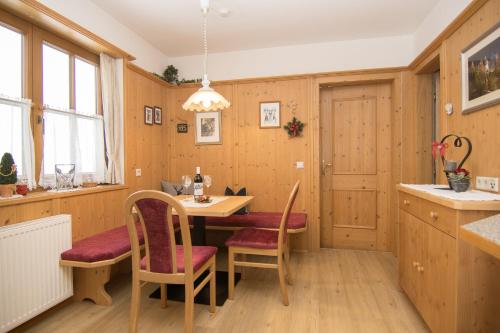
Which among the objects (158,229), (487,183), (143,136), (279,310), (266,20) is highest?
(266,20)

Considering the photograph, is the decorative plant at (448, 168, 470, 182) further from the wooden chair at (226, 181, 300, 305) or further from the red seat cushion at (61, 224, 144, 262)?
the red seat cushion at (61, 224, 144, 262)

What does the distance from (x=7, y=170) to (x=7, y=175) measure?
36 mm

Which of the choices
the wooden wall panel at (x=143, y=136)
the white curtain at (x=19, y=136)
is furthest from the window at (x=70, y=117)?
the wooden wall panel at (x=143, y=136)

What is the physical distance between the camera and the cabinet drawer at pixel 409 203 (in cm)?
201

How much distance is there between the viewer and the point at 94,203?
104 inches

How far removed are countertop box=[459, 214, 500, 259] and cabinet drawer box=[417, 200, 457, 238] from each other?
0.48m

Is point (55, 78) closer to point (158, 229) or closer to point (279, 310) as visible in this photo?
point (158, 229)

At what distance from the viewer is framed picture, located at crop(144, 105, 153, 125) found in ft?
11.5

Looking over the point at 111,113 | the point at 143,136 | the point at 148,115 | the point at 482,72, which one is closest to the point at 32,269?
the point at 111,113

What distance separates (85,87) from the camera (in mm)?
2859

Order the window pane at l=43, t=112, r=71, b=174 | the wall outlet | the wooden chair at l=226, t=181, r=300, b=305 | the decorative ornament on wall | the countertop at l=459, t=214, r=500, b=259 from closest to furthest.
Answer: the countertop at l=459, t=214, r=500, b=259 < the wall outlet < the wooden chair at l=226, t=181, r=300, b=305 < the window pane at l=43, t=112, r=71, b=174 < the decorative ornament on wall

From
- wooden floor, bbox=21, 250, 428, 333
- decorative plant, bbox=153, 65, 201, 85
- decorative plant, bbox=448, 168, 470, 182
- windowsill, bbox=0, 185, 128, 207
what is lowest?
wooden floor, bbox=21, 250, 428, 333

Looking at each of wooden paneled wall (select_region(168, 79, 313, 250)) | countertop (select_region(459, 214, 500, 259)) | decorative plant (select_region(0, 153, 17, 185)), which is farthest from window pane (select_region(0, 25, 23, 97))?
countertop (select_region(459, 214, 500, 259))

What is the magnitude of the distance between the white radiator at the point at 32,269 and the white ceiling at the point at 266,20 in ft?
7.23
